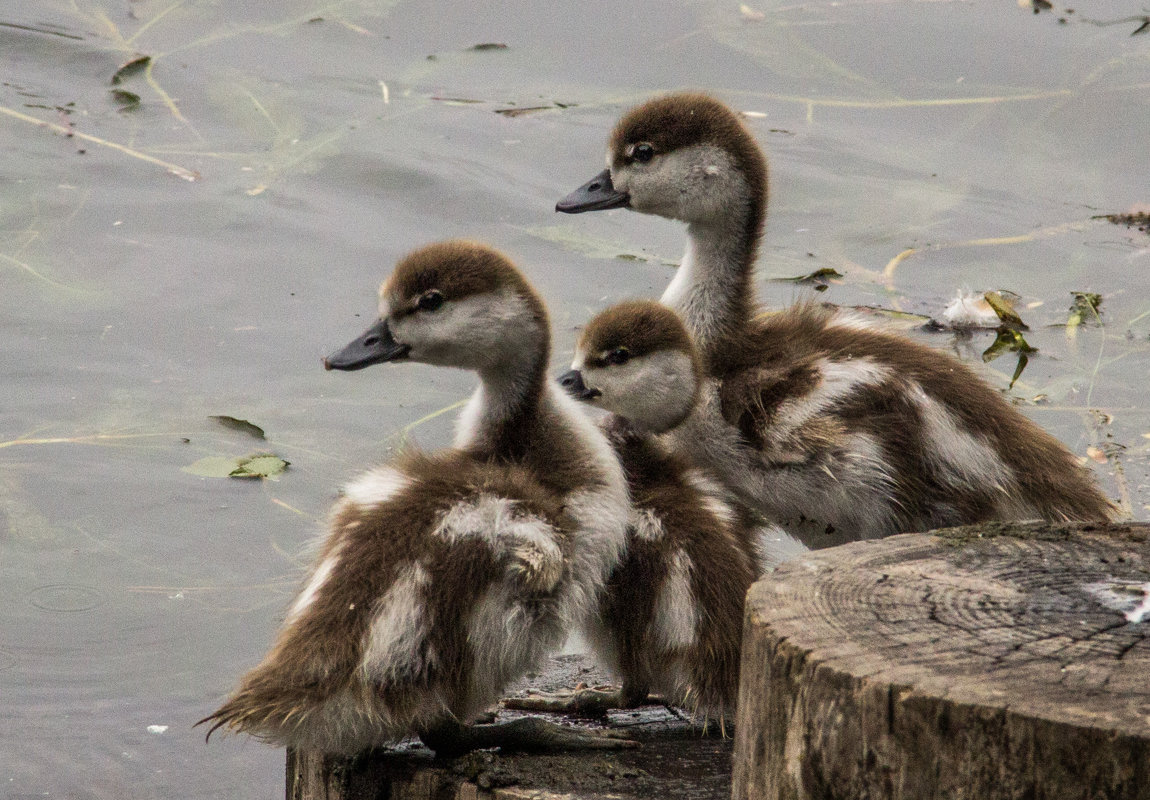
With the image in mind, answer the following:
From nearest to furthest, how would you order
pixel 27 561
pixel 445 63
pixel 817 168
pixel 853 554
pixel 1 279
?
pixel 853 554 < pixel 27 561 < pixel 1 279 < pixel 817 168 < pixel 445 63

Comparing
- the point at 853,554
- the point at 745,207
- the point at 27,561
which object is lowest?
the point at 27,561

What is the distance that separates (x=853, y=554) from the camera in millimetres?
2443

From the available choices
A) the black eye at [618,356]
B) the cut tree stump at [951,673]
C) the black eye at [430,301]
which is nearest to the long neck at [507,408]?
the black eye at [430,301]

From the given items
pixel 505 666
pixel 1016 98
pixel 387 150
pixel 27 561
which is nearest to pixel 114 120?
pixel 387 150

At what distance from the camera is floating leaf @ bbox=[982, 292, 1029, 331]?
5.57 metres

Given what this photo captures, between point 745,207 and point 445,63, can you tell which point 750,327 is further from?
point 445,63

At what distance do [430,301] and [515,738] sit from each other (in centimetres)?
94

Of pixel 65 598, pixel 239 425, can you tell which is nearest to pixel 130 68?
pixel 239 425

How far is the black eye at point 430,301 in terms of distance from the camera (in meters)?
3.14

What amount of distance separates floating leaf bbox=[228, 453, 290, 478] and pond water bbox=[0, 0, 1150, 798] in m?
0.05

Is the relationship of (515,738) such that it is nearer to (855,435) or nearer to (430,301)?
(430,301)

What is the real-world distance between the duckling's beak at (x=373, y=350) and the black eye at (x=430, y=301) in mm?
124

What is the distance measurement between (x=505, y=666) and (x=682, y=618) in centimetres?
36

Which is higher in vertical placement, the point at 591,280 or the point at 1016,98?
the point at 1016,98
